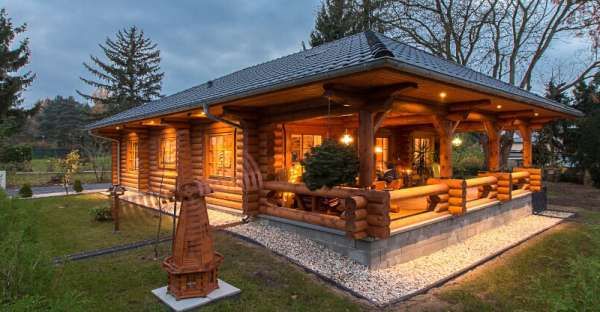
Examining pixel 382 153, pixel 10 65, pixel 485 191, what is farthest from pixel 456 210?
pixel 10 65

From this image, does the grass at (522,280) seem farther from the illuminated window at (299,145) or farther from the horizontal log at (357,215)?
the illuminated window at (299,145)

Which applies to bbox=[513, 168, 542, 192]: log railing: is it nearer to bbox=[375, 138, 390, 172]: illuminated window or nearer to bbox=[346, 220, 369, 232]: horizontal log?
bbox=[375, 138, 390, 172]: illuminated window

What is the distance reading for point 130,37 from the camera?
2564cm

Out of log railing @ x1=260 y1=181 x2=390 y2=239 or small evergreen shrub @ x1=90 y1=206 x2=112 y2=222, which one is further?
small evergreen shrub @ x1=90 y1=206 x2=112 y2=222

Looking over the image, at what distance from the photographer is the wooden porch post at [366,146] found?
5.13 meters

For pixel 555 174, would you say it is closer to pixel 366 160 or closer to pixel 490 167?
pixel 490 167

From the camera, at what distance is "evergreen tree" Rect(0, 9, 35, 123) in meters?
16.9

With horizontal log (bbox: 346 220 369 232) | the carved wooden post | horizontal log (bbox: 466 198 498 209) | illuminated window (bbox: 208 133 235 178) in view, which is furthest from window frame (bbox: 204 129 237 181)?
Answer: horizontal log (bbox: 466 198 498 209)

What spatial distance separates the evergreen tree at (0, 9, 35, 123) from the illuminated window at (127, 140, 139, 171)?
8785mm

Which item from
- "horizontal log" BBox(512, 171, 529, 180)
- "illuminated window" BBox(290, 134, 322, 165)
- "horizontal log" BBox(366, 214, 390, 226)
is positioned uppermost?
"illuminated window" BBox(290, 134, 322, 165)

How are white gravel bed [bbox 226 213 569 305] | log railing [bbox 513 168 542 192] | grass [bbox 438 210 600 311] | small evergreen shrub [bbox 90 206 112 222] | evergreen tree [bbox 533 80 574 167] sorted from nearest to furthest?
1. grass [bbox 438 210 600 311]
2. white gravel bed [bbox 226 213 569 305]
3. small evergreen shrub [bbox 90 206 112 222]
4. log railing [bbox 513 168 542 192]
5. evergreen tree [bbox 533 80 574 167]

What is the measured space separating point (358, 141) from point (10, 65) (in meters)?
20.7

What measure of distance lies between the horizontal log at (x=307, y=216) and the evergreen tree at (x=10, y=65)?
17206 millimetres

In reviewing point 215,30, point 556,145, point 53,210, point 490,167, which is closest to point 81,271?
point 53,210
